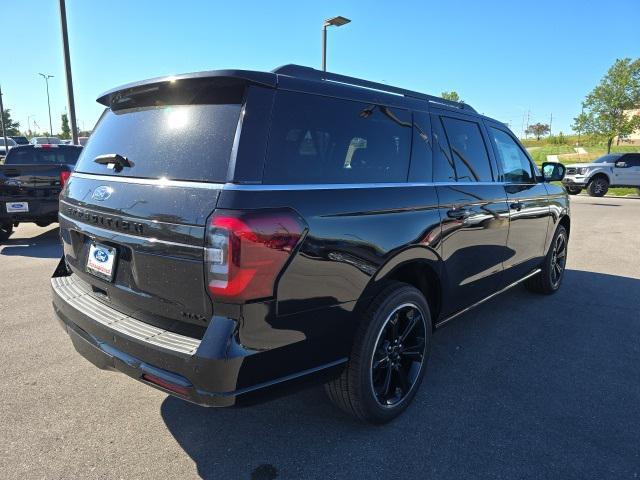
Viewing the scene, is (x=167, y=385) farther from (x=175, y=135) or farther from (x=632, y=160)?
(x=632, y=160)

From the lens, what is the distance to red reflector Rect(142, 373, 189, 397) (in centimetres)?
203

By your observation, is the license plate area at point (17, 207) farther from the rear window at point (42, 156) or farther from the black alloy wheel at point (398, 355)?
the black alloy wheel at point (398, 355)

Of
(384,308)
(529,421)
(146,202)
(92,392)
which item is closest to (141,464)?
(92,392)

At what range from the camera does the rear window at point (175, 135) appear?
2.11m

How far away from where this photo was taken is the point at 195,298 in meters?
2.04

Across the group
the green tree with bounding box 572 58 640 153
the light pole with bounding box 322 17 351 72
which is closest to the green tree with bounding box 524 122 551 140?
the green tree with bounding box 572 58 640 153

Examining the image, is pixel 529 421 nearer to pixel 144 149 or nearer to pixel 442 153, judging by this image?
pixel 442 153

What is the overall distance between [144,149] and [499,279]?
9.95 feet

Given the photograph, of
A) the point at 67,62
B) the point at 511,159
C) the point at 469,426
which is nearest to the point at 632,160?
the point at 511,159

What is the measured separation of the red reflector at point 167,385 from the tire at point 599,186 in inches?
845

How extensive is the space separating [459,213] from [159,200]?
202 cm

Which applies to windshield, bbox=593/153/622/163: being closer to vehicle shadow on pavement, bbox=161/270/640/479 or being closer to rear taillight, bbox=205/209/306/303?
vehicle shadow on pavement, bbox=161/270/640/479

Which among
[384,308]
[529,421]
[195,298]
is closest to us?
[195,298]

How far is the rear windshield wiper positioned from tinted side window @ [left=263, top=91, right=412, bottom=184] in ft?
2.88
